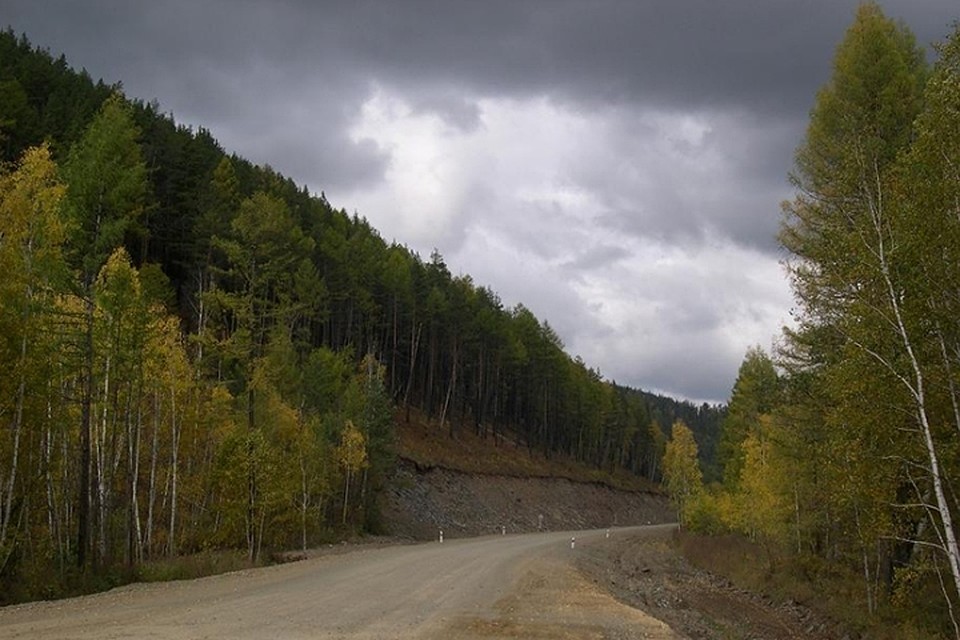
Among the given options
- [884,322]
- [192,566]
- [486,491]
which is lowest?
[486,491]

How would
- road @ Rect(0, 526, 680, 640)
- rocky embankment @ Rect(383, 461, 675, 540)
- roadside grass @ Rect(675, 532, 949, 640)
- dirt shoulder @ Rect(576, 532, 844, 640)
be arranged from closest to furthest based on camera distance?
road @ Rect(0, 526, 680, 640) < roadside grass @ Rect(675, 532, 949, 640) < dirt shoulder @ Rect(576, 532, 844, 640) < rocky embankment @ Rect(383, 461, 675, 540)

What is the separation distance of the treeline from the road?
5321 mm

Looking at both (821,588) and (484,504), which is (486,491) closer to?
(484,504)

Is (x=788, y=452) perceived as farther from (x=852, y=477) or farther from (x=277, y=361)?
(x=277, y=361)

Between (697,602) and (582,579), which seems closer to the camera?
(697,602)

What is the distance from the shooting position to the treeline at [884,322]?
43.3 ft

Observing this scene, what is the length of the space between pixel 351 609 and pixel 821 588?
1645 centimetres

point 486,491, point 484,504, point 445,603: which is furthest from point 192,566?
point 486,491

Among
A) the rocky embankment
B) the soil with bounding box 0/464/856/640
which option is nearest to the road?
the soil with bounding box 0/464/856/640

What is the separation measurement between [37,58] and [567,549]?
202 feet

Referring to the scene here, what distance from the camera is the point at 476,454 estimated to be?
75.6 metres

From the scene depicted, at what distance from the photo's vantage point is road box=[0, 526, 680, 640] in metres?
13.1

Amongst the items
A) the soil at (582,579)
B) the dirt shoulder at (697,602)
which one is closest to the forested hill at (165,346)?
the soil at (582,579)

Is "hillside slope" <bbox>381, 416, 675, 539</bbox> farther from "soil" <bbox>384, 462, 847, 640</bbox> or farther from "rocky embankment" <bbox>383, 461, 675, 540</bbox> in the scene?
"soil" <bbox>384, 462, 847, 640</bbox>
